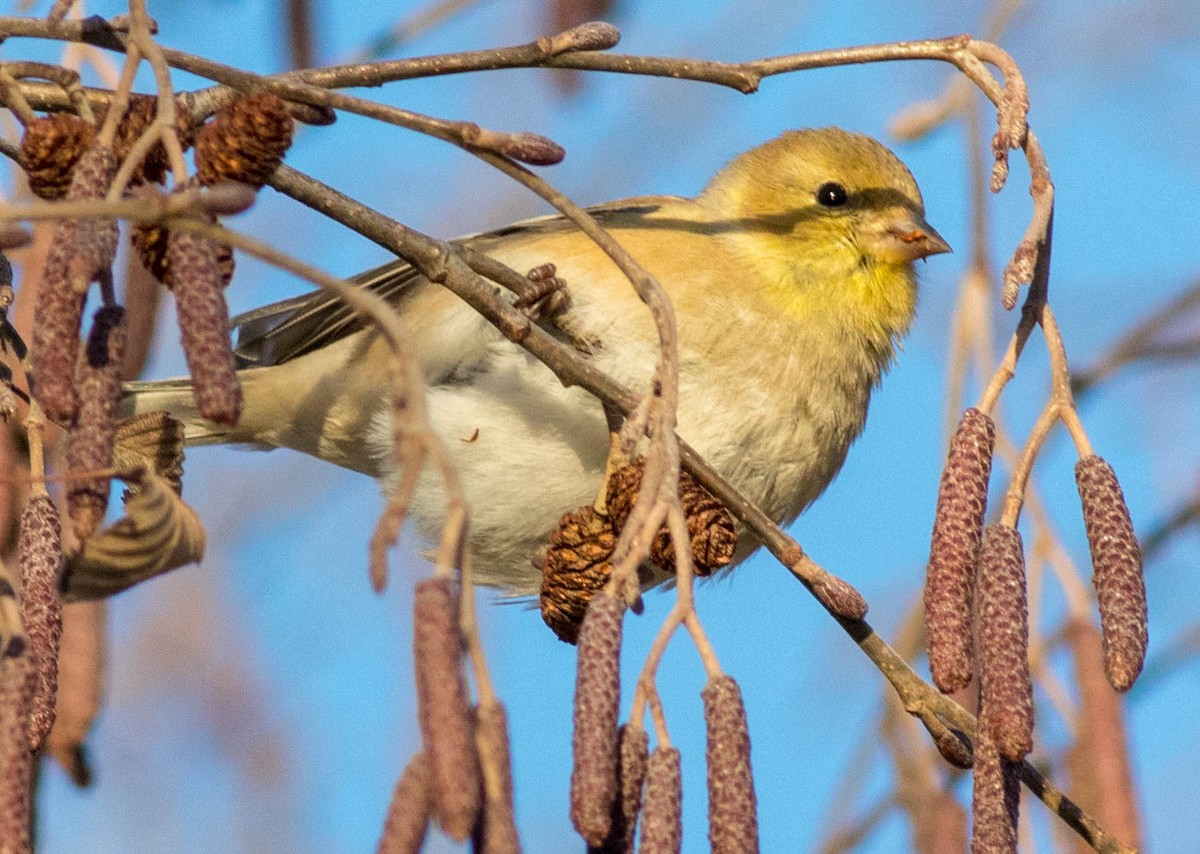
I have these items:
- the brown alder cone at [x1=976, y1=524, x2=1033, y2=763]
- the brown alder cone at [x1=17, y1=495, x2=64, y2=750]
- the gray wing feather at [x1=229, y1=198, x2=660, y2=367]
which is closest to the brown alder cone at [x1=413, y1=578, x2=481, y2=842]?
the brown alder cone at [x1=17, y1=495, x2=64, y2=750]

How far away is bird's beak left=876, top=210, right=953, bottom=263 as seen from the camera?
3410mm

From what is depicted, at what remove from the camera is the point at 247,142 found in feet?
5.72

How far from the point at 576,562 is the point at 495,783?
1.23 metres

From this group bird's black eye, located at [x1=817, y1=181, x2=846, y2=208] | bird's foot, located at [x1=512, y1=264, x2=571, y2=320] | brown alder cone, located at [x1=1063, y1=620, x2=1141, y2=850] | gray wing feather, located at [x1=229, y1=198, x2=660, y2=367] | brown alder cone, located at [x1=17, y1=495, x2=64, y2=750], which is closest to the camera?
brown alder cone, located at [x1=17, y1=495, x2=64, y2=750]

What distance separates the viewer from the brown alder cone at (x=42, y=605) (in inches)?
59.1

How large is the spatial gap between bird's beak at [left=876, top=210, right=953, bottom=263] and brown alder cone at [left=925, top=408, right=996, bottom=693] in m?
1.85

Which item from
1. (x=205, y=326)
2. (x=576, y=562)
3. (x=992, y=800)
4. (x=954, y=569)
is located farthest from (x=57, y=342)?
(x=576, y=562)

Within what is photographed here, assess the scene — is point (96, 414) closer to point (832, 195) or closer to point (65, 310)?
point (65, 310)

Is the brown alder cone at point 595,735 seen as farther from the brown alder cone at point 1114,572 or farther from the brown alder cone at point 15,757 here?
the brown alder cone at point 1114,572

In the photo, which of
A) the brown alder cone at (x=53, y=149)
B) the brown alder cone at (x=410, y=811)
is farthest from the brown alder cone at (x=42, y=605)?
the brown alder cone at (x=410, y=811)

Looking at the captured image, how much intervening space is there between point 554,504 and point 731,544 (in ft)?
3.09

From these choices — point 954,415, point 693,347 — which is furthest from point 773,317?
point 954,415

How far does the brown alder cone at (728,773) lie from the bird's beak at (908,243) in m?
2.16

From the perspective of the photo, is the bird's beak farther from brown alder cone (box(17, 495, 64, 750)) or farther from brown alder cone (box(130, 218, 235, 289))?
brown alder cone (box(17, 495, 64, 750))
